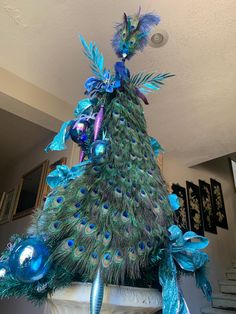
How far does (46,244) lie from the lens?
45 centimetres

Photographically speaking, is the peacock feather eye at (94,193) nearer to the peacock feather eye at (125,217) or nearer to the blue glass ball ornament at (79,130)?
the peacock feather eye at (125,217)

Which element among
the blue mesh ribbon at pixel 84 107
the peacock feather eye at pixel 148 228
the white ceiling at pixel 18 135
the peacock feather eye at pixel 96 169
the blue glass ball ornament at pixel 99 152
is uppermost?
the white ceiling at pixel 18 135

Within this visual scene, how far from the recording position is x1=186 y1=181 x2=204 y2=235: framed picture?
2.14 metres

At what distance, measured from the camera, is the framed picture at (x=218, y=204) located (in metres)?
2.49

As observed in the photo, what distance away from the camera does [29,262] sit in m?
0.40

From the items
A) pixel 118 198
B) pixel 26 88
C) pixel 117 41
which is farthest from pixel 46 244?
pixel 26 88

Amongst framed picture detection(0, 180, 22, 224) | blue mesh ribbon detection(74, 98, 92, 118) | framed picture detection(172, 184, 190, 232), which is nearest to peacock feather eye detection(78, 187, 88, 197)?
blue mesh ribbon detection(74, 98, 92, 118)

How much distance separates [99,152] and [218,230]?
2.32m

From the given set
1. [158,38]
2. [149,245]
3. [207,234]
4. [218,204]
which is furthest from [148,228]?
[218,204]

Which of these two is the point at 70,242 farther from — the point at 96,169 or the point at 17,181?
the point at 17,181

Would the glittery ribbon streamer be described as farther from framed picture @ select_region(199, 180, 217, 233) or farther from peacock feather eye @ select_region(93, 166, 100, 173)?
framed picture @ select_region(199, 180, 217, 233)

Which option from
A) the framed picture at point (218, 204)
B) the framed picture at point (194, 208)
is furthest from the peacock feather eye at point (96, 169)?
the framed picture at point (218, 204)

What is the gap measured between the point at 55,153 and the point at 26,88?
0.53m

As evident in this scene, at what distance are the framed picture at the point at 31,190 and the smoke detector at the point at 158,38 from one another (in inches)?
46.0
